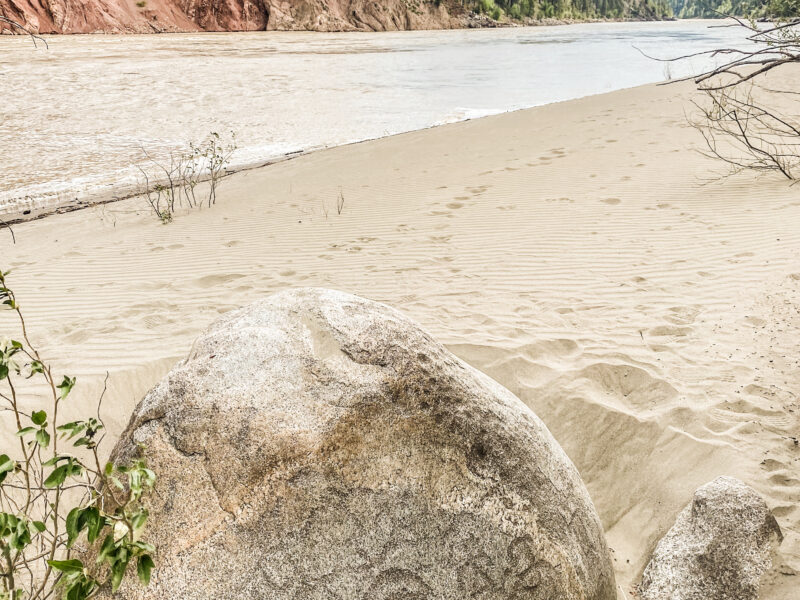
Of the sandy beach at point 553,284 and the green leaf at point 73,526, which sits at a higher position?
the green leaf at point 73,526

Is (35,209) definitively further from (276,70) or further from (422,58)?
(422,58)

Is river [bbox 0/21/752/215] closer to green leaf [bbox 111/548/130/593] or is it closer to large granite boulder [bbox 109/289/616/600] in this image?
large granite boulder [bbox 109/289/616/600]

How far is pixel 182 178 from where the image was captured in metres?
8.68

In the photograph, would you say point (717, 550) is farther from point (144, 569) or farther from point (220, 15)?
point (220, 15)

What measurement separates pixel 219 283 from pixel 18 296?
1593mm

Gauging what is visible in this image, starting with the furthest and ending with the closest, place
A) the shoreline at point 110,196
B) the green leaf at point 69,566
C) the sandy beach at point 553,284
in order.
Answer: the shoreline at point 110,196
the sandy beach at point 553,284
the green leaf at point 69,566

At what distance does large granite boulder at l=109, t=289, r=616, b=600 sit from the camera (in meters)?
1.46

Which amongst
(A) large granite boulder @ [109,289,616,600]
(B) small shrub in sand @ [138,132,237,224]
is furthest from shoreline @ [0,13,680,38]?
(A) large granite boulder @ [109,289,616,600]

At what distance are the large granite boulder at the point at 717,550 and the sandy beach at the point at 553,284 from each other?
115mm

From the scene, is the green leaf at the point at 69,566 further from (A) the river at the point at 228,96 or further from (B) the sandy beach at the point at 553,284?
(A) the river at the point at 228,96

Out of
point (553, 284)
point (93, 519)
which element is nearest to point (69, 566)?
point (93, 519)

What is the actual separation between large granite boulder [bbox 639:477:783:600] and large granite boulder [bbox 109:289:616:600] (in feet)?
1.62

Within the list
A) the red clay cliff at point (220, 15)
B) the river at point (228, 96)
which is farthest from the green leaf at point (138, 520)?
the red clay cliff at point (220, 15)

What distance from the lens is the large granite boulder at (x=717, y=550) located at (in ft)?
6.76
